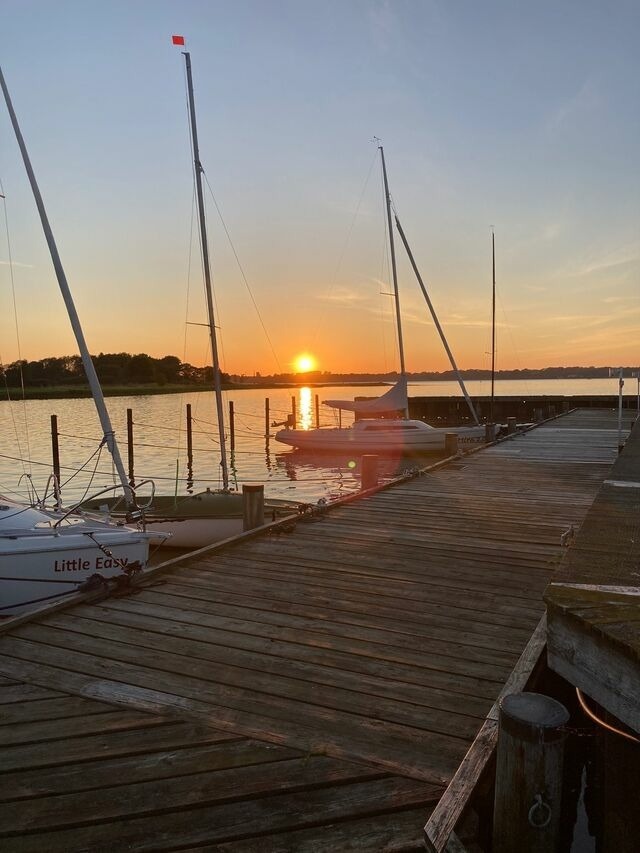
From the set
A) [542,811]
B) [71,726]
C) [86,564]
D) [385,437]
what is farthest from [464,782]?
[385,437]

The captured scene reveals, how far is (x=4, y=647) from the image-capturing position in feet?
16.6

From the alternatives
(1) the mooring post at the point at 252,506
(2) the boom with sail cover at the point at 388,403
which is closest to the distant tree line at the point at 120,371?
(2) the boom with sail cover at the point at 388,403

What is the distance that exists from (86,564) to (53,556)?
1.48 ft

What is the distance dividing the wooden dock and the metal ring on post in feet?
2.10

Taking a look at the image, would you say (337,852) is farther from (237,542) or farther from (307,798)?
(237,542)

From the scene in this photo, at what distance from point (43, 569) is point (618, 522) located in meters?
7.22

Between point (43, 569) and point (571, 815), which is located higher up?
point (43, 569)

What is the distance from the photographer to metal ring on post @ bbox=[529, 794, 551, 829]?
270cm

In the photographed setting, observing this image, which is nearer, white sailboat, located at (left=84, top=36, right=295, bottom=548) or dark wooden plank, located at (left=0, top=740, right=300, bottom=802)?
dark wooden plank, located at (left=0, top=740, right=300, bottom=802)

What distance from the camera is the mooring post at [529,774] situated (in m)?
2.61

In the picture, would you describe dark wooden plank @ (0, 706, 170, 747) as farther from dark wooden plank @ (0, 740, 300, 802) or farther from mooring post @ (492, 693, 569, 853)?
mooring post @ (492, 693, 569, 853)

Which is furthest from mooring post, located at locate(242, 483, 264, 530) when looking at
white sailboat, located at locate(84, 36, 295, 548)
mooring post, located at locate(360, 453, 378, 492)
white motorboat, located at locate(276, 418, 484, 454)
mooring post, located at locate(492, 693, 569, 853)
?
white motorboat, located at locate(276, 418, 484, 454)

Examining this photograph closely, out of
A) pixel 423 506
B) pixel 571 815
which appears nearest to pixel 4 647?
pixel 571 815

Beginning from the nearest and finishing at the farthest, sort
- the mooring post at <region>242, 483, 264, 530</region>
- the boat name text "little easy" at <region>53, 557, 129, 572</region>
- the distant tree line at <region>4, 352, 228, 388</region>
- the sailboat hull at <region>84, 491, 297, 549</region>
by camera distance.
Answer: the boat name text "little easy" at <region>53, 557, 129, 572</region>
the mooring post at <region>242, 483, 264, 530</region>
the sailboat hull at <region>84, 491, 297, 549</region>
the distant tree line at <region>4, 352, 228, 388</region>
